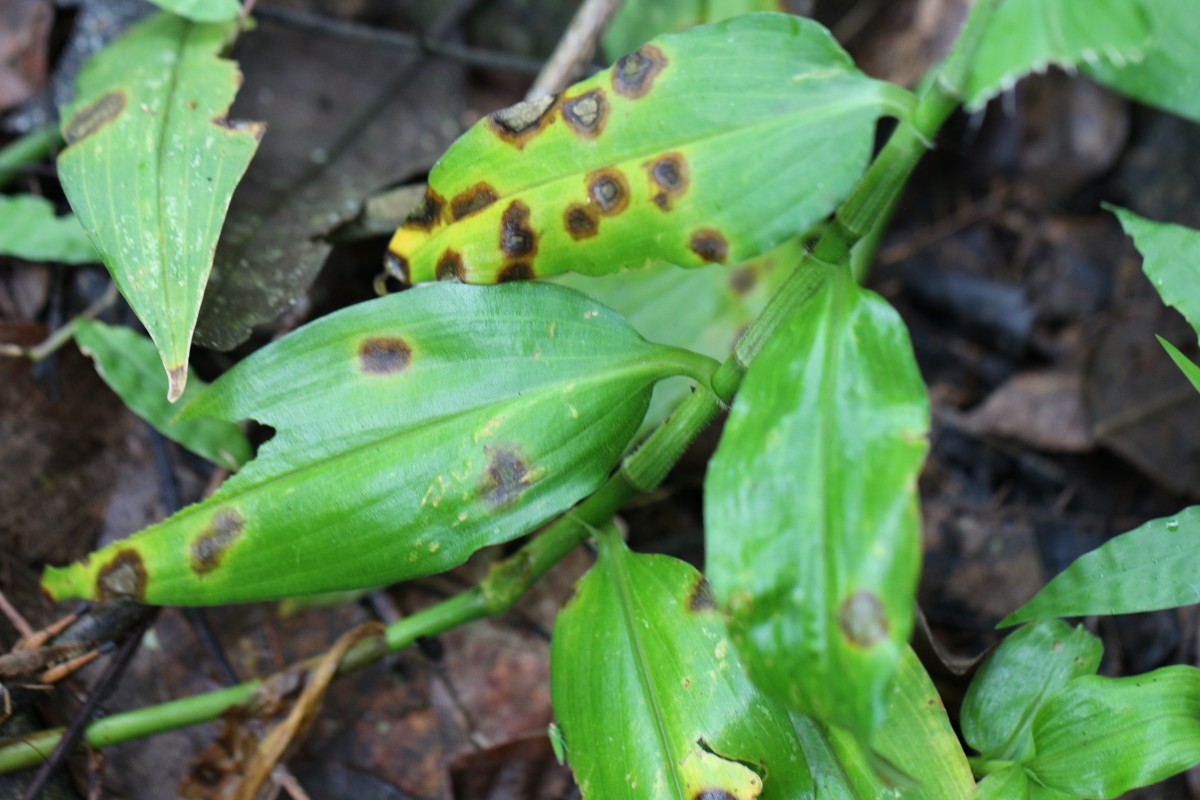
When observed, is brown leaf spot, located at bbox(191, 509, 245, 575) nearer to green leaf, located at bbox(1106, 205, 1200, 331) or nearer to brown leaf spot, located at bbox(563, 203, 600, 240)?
brown leaf spot, located at bbox(563, 203, 600, 240)

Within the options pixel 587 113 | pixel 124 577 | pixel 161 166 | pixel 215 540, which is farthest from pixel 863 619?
pixel 161 166

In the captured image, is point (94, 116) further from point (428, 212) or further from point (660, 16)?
point (660, 16)

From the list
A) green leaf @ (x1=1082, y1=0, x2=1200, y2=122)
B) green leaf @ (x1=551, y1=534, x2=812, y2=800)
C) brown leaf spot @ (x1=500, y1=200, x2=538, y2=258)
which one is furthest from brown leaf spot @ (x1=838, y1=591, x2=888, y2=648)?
green leaf @ (x1=1082, y1=0, x2=1200, y2=122)

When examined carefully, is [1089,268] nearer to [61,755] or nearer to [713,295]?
[713,295]

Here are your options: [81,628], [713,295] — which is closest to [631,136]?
[713,295]

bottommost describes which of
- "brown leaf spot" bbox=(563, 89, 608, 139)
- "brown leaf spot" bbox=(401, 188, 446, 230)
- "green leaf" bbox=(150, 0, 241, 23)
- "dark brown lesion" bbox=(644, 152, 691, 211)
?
"brown leaf spot" bbox=(401, 188, 446, 230)

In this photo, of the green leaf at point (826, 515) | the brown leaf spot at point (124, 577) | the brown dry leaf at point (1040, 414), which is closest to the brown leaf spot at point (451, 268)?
the green leaf at point (826, 515)
